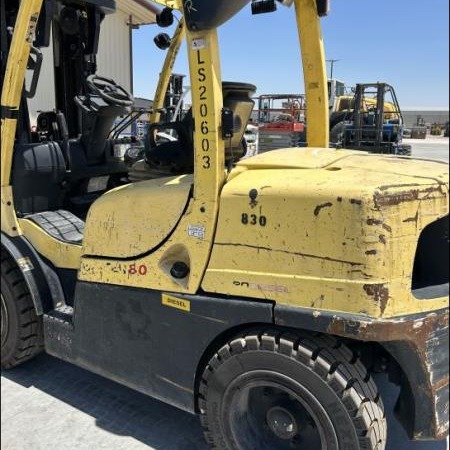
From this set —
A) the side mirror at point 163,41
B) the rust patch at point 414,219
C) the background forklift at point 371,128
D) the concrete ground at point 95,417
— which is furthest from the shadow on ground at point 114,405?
the background forklift at point 371,128

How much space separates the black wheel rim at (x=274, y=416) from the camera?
6.95ft

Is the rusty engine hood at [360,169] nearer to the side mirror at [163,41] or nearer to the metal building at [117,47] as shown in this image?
the side mirror at [163,41]

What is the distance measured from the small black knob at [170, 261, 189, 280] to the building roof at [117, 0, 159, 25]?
435cm

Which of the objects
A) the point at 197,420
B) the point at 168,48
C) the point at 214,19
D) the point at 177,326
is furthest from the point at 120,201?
the point at 168,48

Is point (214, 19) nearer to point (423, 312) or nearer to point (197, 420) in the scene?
point (423, 312)

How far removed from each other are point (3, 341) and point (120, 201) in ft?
5.14

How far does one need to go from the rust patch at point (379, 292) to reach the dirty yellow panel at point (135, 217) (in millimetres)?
952

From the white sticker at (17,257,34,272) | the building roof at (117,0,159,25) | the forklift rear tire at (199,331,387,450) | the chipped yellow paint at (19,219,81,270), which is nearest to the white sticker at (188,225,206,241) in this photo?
the forklift rear tire at (199,331,387,450)

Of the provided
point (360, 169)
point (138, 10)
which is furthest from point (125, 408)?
point (138, 10)

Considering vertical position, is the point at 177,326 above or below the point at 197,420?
above

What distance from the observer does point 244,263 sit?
2184mm

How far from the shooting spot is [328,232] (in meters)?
1.98

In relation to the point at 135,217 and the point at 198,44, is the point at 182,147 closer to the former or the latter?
the point at 135,217

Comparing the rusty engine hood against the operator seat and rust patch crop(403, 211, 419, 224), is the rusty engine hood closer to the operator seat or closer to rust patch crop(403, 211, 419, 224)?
rust patch crop(403, 211, 419, 224)
